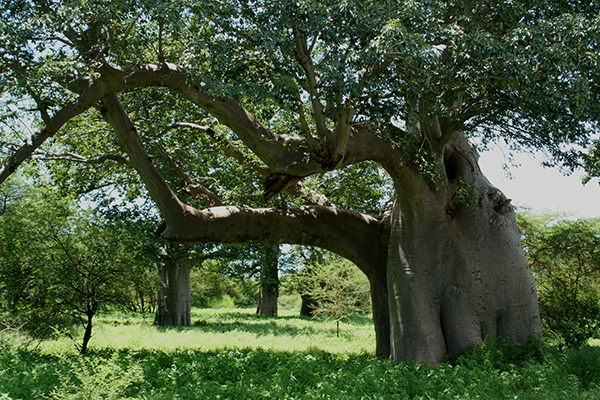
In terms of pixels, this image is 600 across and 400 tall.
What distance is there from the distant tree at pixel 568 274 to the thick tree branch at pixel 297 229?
16.2ft

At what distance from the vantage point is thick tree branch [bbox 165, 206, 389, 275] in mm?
8102

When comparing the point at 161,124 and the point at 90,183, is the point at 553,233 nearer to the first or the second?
the point at 161,124

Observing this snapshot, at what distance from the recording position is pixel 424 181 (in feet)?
28.3

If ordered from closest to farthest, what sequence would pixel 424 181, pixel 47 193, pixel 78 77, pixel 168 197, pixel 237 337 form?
pixel 78 77 → pixel 168 197 → pixel 424 181 → pixel 47 193 → pixel 237 337

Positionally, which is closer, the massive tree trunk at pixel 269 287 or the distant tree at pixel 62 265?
the distant tree at pixel 62 265

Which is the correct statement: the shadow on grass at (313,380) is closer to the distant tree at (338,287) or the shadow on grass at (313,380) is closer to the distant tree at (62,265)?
the distant tree at (62,265)

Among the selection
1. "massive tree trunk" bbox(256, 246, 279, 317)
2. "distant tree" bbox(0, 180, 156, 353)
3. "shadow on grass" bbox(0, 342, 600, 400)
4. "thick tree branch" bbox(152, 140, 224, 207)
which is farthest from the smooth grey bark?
"massive tree trunk" bbox(256, 246, 279, 317)

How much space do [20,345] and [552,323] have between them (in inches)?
451

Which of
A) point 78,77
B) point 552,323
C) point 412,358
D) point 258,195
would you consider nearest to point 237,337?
point 258,195

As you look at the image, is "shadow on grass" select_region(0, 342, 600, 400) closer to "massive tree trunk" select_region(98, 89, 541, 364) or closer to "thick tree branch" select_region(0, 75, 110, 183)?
"massive tree trunk" select_region(98, 89, 541, 364)

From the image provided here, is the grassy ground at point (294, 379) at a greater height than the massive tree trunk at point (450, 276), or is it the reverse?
the massive tree trunk at point (450, 276)

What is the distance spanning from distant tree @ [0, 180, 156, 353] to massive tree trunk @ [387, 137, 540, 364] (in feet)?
18.6

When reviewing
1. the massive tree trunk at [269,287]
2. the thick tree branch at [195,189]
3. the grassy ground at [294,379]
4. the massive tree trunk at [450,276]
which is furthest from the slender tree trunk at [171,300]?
the massive tree trunk at [450,276]

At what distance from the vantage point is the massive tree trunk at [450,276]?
8.25 metres
